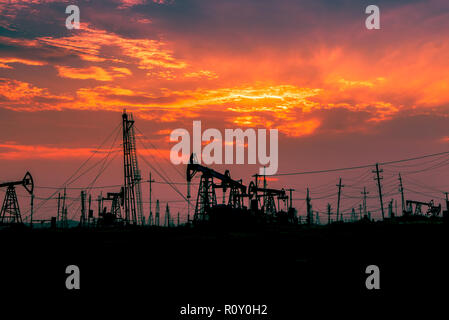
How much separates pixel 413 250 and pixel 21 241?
3346cm

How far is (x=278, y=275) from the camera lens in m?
22.4

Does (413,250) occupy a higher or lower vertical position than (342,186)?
lower

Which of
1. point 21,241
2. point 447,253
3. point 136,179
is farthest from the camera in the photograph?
point 136,179

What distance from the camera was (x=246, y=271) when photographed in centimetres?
2328

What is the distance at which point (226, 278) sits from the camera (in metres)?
22.0

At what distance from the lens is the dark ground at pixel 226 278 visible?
18.6 meters

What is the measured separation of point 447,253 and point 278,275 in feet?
43.0
